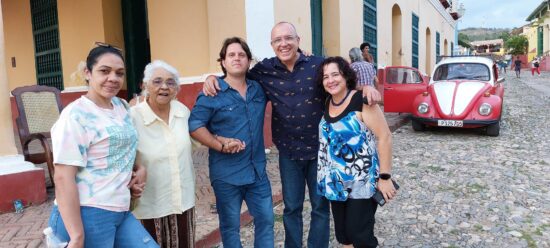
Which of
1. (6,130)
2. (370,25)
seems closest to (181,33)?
(6,130)

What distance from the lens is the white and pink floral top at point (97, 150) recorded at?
1895mm

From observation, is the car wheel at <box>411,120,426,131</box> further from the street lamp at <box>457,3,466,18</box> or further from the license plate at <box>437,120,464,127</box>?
the street lamp at <box>457,3,466,18</box>

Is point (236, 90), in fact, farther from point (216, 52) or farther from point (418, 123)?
point (418, 123)

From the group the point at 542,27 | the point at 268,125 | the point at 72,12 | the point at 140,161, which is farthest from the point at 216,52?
the point at 542,27

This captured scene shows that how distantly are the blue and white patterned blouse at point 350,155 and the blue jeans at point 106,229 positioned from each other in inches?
48.1

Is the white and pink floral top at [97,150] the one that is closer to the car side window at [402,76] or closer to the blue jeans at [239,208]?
the blue jeans at [239,208]

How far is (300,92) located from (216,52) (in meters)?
4.33

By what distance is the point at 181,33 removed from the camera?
7430mm

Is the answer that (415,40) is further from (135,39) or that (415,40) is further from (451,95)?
(135,39)

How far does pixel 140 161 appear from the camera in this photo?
7.89ft

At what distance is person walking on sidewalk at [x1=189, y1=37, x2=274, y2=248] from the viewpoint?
277 cm

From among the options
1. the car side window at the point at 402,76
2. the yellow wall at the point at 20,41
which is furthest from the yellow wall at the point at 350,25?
the yellow wall at the point at 20,41

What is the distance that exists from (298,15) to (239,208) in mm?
5674

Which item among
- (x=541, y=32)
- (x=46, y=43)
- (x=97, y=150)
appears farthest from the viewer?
(x=541, y=32)
